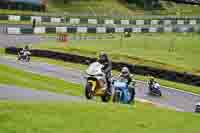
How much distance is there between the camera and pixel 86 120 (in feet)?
32.8

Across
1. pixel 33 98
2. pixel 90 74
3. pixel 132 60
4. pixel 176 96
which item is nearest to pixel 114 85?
pixel 90 74

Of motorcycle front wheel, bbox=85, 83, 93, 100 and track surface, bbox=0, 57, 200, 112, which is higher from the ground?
motorcycle front wheel, bbox=85, 83, 93, 100

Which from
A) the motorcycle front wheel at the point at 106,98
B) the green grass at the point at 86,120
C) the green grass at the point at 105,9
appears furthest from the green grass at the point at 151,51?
the green grass at the point at 86,120

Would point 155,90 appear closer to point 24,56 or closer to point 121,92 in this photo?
point 121,92

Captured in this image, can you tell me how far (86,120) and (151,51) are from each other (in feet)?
97.1

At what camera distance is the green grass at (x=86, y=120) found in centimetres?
913

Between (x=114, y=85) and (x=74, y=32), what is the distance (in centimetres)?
3409

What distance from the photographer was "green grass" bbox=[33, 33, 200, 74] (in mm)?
32781

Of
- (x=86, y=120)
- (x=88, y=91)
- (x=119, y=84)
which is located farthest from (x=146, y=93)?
(x=86, y=120)

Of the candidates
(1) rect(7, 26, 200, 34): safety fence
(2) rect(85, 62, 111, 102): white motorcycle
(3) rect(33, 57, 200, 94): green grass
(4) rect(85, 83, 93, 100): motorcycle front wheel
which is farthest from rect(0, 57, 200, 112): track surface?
(1) rect(7, 26, 200, 34): safety fence

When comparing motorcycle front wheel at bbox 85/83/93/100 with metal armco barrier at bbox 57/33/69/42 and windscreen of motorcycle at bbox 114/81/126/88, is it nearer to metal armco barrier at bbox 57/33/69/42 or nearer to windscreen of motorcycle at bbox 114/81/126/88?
windscreen of motorcycle at bbox 114/81/126/88

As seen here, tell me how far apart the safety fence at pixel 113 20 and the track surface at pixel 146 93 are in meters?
21.4

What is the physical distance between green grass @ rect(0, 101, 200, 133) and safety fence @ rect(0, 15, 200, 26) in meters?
42.0

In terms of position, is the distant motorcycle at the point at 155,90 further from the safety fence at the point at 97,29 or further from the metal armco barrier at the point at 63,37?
the safety fence at the point at 97,29
